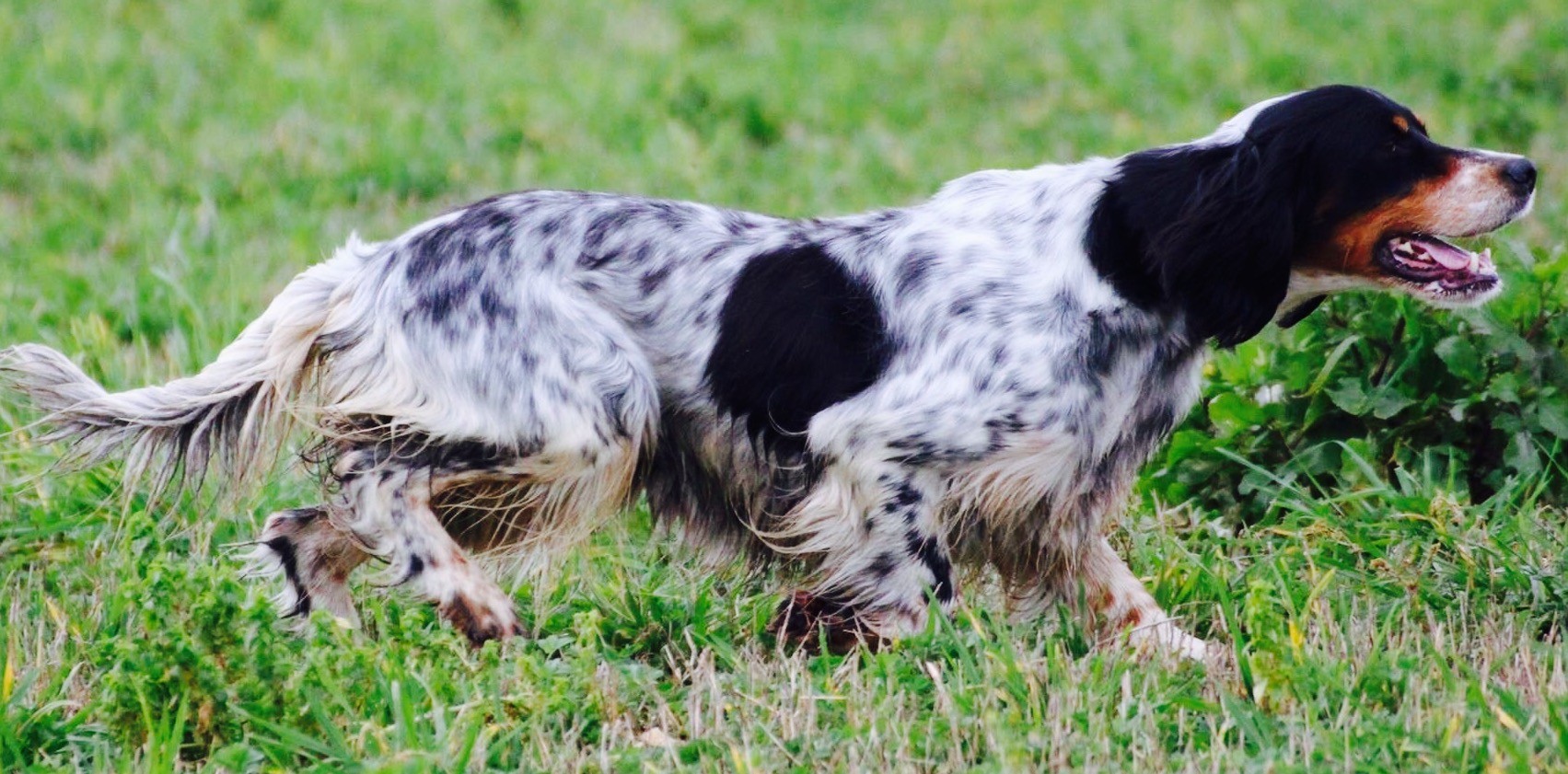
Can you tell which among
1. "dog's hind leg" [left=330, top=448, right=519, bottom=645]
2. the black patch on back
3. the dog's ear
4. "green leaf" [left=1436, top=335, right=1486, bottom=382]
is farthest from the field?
the dog's ear

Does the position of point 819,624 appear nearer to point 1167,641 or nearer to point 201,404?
point 1167,641

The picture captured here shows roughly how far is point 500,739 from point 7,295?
3445 mm

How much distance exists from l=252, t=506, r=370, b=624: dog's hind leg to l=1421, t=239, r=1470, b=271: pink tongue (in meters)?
2.19

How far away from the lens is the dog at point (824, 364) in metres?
3.71

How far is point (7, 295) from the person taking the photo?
593 cm

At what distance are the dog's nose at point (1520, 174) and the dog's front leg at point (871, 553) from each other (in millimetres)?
1239

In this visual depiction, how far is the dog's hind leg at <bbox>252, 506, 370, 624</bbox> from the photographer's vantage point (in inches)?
156

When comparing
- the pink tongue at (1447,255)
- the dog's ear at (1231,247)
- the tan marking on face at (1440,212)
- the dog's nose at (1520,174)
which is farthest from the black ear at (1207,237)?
the dog's nose at (1520,174)

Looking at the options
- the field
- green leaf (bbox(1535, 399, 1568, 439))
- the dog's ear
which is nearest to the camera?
the field

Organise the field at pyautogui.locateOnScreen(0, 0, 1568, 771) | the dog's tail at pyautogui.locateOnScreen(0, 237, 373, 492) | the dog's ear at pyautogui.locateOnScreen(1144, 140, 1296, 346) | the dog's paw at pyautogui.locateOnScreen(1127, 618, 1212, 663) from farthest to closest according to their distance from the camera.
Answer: the dog's tail at pyautogui.locateOnScreen(0, 237, 373, 492) → the dog's ear at pyautogui.locateOnScreen(1144, 140, 1296, 346) → the dog's paw at pyautogui.locateOnScreen(1127, 618, 1212, 663) → the field at pyautogui.locateOnScreen(0, 0, 1568, 771)

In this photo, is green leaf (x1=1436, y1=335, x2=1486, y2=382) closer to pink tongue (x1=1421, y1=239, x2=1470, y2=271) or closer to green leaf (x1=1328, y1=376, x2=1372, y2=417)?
green leaf (x1=1328, y1=376, x2=1372, y2=417)

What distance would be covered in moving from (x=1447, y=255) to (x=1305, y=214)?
301 millimetres

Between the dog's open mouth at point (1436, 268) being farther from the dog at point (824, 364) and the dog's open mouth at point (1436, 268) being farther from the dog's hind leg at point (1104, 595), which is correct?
the dog's hind leg at point (1104, 595)

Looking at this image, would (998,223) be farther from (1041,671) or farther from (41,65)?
(41,65)
